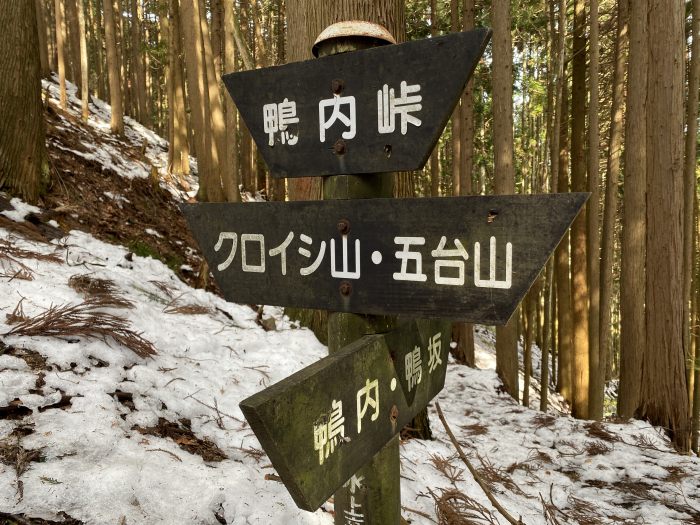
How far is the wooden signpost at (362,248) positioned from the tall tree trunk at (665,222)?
17.5ft

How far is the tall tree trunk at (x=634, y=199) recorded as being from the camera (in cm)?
591

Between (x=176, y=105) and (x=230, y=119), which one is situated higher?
(x=176, y=105)

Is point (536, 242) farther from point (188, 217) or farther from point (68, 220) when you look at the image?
point (68, 220)

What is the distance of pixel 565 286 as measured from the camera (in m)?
9.43

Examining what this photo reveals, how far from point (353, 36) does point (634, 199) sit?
626cm

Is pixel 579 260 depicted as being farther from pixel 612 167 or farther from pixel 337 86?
pixel 337 86

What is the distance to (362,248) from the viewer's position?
125 cm

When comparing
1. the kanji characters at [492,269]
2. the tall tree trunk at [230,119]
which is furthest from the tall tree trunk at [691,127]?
the tall tree trunk at [230,119]

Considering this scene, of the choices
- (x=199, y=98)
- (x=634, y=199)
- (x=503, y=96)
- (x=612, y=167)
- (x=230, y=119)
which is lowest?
(x=634, y=199)

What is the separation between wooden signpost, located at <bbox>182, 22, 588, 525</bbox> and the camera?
1021mm

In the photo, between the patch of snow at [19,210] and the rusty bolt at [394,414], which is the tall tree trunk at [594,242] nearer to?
the rusty bolt at [394,414]

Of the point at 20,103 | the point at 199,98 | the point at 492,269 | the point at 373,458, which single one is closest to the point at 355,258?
the point at 492,269

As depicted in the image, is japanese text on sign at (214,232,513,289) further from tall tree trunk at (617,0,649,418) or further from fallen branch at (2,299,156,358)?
tall tree trunk at (617,0,649,418)

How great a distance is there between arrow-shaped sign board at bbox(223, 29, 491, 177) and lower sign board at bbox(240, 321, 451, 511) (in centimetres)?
56
